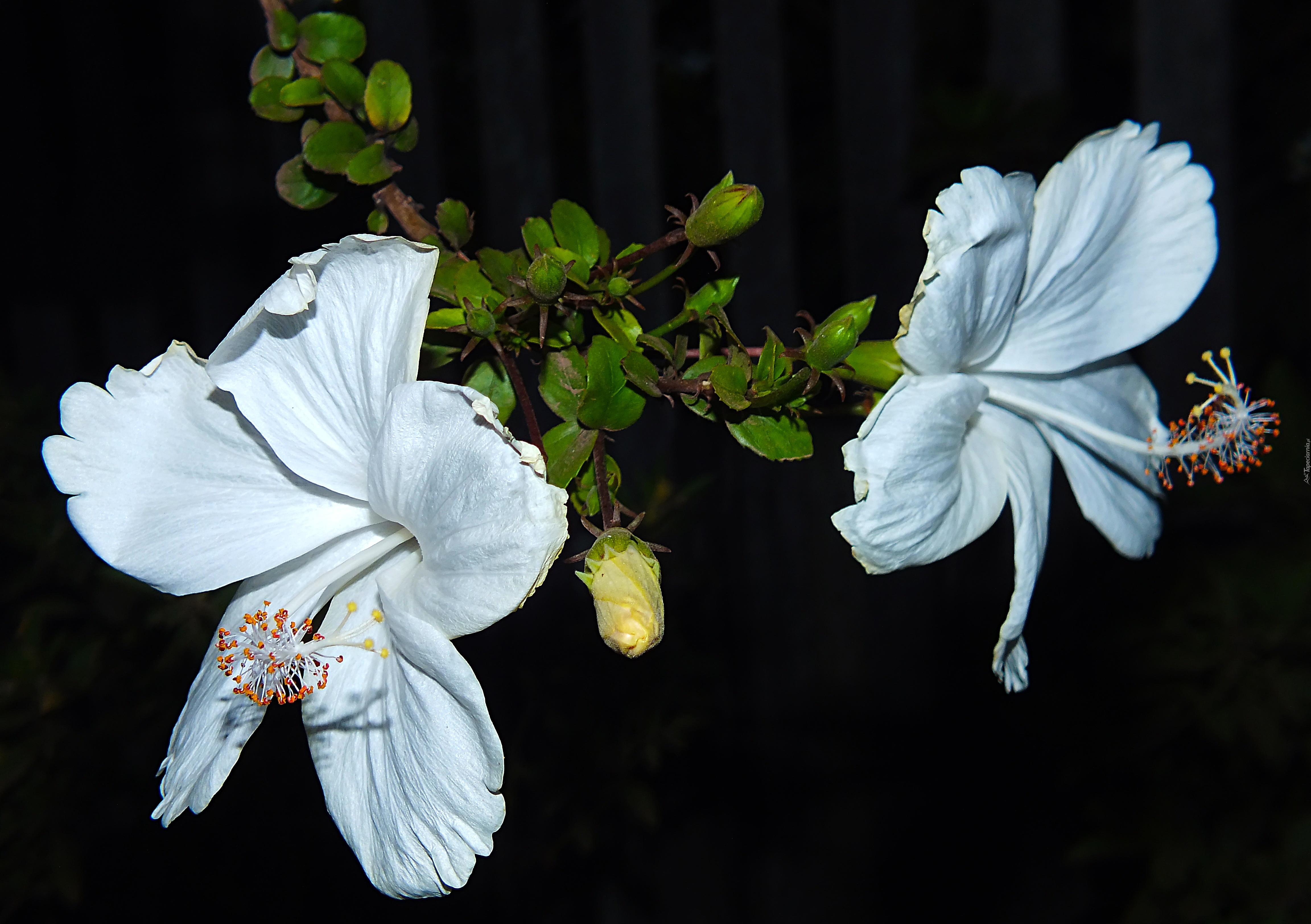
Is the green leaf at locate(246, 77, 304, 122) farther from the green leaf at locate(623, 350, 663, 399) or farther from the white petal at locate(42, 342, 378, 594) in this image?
the green leaf at locate(623, 350, 663, 399)

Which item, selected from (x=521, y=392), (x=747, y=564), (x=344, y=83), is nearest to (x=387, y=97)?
(x=344, y=83)

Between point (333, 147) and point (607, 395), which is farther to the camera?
point (333, 147)

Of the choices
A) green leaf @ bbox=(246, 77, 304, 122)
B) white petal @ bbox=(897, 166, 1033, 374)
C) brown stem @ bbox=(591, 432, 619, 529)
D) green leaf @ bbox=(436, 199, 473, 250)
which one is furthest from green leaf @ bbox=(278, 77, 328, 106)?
white petal @ bbox=(897, 166, 1033, 374)

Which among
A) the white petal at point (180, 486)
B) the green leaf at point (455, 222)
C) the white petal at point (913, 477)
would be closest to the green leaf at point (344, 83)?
the green leaf at point (455, 222)

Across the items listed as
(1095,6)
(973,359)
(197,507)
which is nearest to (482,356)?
(197,507)

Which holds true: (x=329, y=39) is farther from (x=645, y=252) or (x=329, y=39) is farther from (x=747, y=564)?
(x=747, y=564)

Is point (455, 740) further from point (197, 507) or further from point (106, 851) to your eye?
point (106, 851)

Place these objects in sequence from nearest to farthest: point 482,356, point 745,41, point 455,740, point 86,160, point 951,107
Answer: point 455,740
point 482,356
point 951,107
point 745,41
point 86,160
